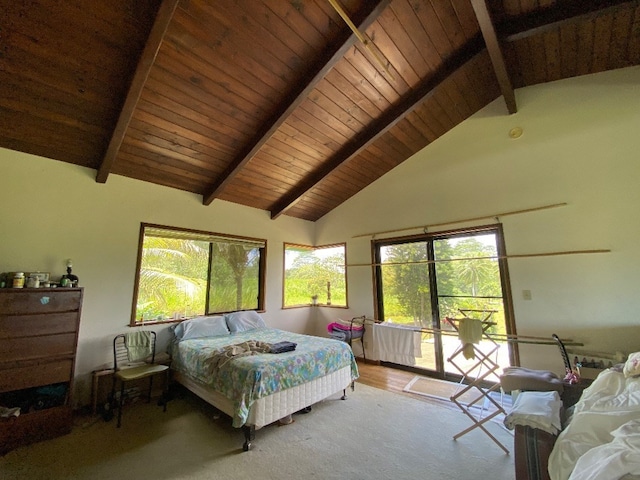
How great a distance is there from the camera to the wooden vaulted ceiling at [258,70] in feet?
7.17

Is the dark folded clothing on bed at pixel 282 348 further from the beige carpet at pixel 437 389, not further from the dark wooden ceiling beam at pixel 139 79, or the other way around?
the dark wooden ceiling beam at pixel 139 79

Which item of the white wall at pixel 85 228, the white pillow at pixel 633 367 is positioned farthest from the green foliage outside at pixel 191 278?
the white pillow at pixel 633 367

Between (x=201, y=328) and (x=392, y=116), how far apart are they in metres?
3.86

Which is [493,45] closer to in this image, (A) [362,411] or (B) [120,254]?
(A) [362,411]

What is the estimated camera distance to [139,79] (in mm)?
2326

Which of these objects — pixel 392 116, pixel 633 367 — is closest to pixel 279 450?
pixel 633 367

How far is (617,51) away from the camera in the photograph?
2961 mm

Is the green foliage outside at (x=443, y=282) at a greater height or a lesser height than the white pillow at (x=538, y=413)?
greater

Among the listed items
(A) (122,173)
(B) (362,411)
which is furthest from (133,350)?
(B) (362,411)

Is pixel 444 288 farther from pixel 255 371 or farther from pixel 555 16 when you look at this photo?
pixel 555 16

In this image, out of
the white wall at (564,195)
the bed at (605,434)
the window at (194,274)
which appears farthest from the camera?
the window at (194,274)

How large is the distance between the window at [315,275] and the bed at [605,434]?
148 inches

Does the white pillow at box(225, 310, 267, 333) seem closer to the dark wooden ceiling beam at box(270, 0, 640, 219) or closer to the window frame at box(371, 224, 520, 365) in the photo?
the window frame at box(371, 224, 520, 365)

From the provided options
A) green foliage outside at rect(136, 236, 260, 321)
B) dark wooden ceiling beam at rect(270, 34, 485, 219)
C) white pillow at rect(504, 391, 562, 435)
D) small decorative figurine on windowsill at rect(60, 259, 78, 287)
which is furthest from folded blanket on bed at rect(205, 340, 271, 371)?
dark wooden ceiling beam at rect(270, 34, 485, 219)
